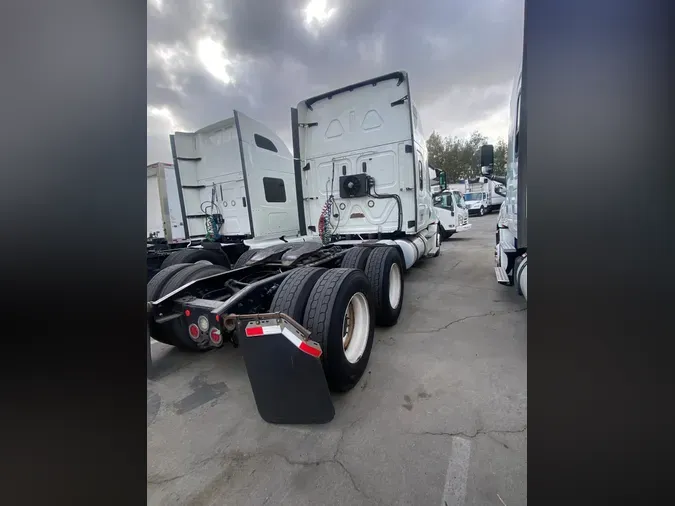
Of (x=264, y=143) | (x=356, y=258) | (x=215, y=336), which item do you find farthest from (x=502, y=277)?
(x=264, y=143)

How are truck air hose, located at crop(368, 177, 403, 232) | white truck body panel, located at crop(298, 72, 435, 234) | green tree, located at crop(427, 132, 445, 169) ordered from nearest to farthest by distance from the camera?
white truck body panel, located at crop(298, 72, 435, 234)
truck air hose, located at crop(368, 177, 403, 232)
green tree, located at crop(427, 132, 445, 169)

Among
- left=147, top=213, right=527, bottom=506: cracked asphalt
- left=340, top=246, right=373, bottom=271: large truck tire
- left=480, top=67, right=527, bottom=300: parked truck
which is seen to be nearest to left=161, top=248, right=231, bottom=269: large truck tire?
left=147, top=213, right=527, bottom=506: cracked asphalt

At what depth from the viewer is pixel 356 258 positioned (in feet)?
13.0

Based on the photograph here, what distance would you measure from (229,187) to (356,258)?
4.19 meters

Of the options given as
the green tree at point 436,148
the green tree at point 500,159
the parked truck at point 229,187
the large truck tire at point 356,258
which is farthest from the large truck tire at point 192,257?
the green tree at point 436,148

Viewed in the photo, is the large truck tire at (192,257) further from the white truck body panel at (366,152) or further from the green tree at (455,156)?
the green tree at (455,156)

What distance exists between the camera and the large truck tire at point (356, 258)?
3907mm

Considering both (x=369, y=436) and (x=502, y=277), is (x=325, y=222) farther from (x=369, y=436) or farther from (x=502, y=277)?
(x=369, y=436)

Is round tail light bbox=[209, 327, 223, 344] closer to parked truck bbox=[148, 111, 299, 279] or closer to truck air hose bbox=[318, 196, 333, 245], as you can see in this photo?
truck air hose bbox=[318, 196, 333, 245]

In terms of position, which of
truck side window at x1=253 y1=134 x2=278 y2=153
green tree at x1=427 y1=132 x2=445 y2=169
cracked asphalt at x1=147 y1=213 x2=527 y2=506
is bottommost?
cracked asphalt at x1=147 y1=213 x2=527 y2=506

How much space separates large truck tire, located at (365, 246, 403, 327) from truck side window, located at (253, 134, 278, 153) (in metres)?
4.01

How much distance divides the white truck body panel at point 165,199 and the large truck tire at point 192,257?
3495 mm

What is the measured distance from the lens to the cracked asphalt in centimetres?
164
